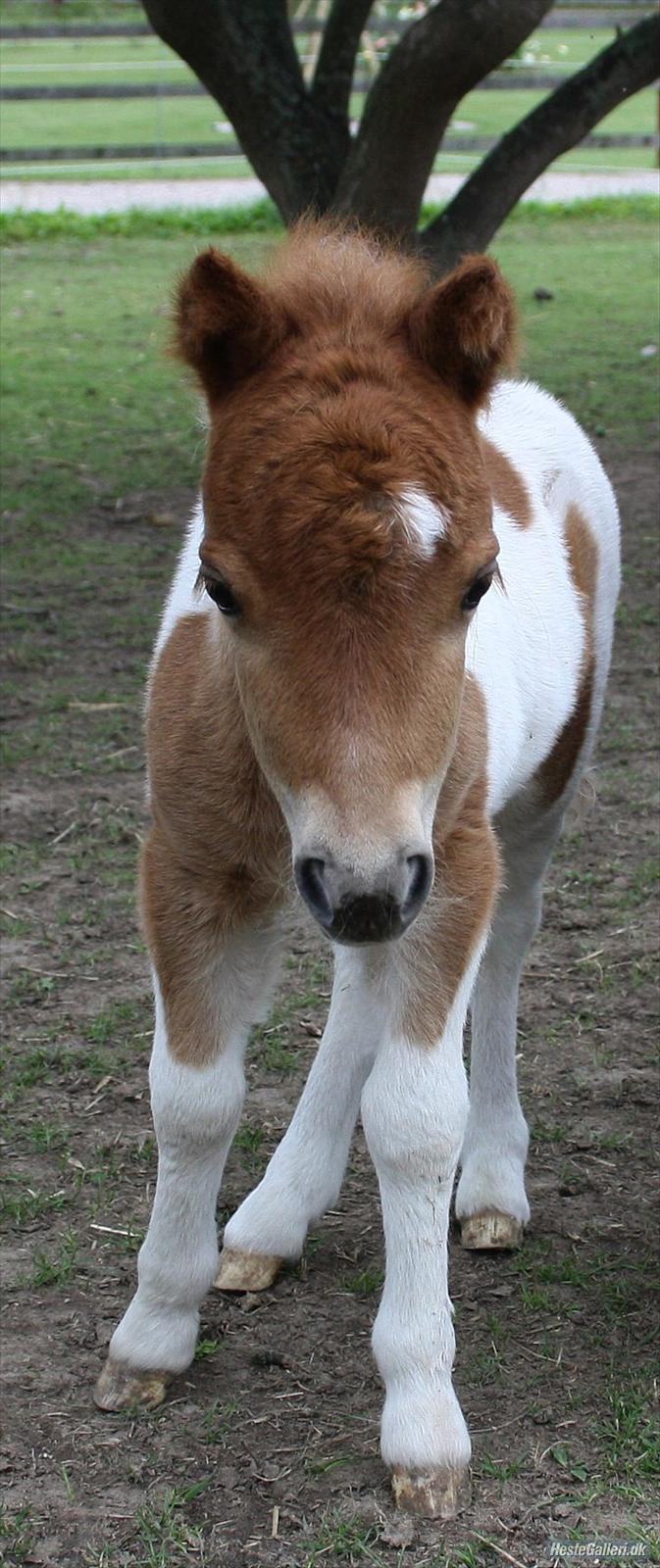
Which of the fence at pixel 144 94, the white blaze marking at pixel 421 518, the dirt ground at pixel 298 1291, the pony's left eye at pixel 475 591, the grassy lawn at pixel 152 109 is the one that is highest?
the white blaze marking at pixel 421 518

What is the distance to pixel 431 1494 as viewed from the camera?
257cm

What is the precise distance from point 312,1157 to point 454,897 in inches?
33.7

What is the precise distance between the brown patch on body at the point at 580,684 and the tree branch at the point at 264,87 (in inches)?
163

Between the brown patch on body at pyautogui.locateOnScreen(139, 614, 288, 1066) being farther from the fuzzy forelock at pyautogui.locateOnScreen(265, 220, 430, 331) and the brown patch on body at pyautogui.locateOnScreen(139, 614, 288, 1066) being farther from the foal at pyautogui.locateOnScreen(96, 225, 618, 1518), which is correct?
the fuzzy forelock at pyautogui.locateOnScreen(265, 220, 430, 331)

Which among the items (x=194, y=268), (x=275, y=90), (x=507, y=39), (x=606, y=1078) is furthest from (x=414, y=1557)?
(x=275, y=90)

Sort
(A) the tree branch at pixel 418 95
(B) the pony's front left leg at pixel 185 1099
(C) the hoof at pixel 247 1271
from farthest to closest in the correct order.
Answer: (A) the tree branch at pixel 418 95 → (C) the hoof at pixel 247 1271 → (B) the pony's front left leg at pixel 185 1099

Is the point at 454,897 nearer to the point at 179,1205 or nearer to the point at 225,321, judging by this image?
the point at 179,1205

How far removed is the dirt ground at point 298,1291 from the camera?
256 centimetres

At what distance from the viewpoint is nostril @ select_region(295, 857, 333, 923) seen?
207 cm

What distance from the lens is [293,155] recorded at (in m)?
7.77

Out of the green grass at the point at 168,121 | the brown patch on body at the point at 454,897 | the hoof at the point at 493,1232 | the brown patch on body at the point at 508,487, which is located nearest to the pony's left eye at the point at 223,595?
the brown patch on body at the point at 454,897

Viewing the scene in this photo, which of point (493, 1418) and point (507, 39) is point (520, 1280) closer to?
point (493, 1418)

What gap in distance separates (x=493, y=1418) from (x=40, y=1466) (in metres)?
0.74

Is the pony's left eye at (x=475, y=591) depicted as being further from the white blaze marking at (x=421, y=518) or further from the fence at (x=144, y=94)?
the fence at (x=144, y=94)
